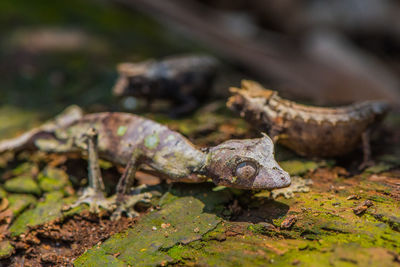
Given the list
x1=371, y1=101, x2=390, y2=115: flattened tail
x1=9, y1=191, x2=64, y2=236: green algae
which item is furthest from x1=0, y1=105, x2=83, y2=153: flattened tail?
x1=371, y1=101, x2=390, y2=115: flattened tail

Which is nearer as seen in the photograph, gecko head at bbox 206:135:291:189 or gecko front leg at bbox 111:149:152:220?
gecko head at bbox 206:135:291:189

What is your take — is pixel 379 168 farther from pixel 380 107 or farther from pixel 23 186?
pixel 23 186

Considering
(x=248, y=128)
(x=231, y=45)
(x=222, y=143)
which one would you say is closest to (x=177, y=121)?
(x=248, y=128)

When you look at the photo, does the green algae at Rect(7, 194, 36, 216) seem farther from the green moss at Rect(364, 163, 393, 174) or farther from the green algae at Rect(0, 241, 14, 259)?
the green moss at Rect(364, 163, 393, 174)

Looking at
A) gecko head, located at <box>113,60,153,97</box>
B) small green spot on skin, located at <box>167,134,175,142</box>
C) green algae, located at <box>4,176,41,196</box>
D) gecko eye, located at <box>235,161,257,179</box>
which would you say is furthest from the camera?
gecko head, located at <box>113,60,153,97</box>

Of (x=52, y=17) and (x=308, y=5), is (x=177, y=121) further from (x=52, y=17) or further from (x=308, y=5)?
(x=308, y=5)

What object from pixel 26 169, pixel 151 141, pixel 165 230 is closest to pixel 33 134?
pixel 26 169
